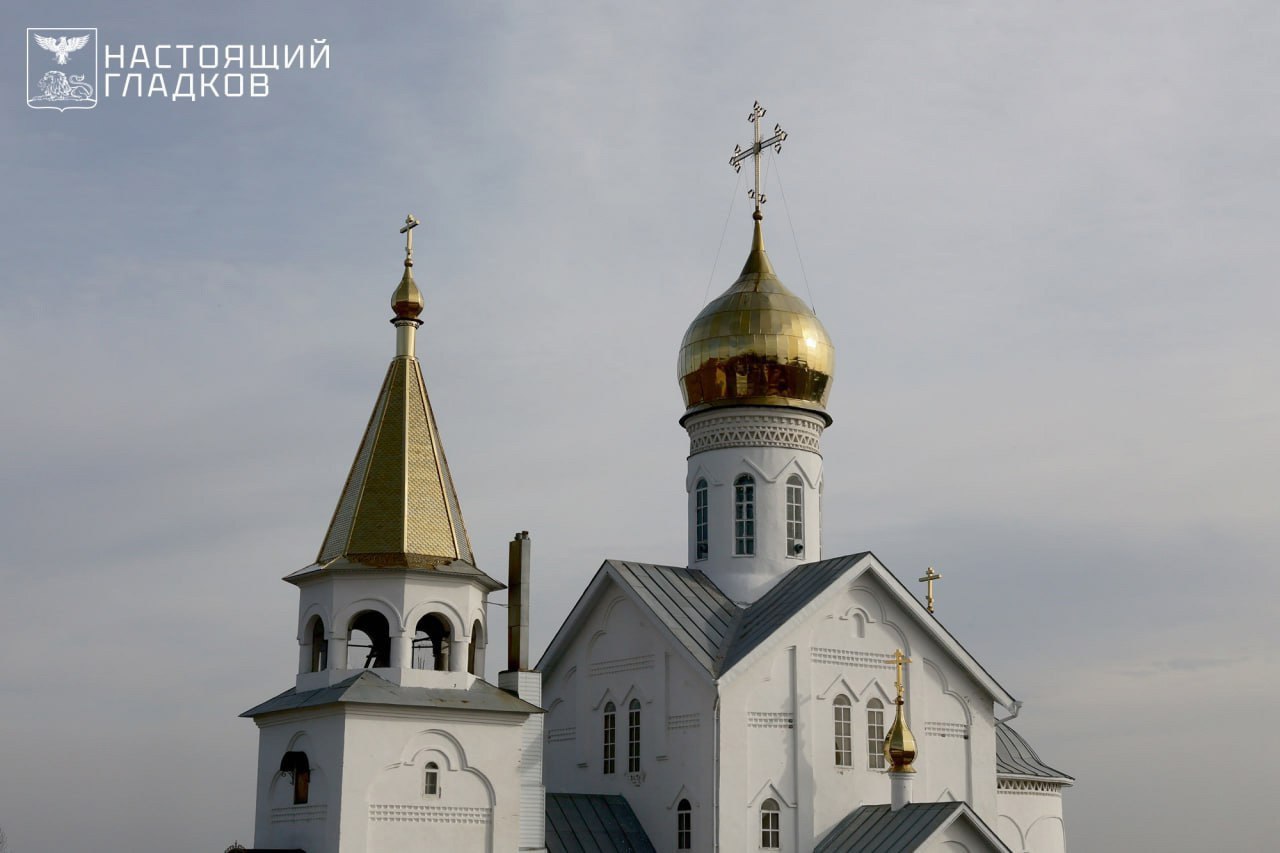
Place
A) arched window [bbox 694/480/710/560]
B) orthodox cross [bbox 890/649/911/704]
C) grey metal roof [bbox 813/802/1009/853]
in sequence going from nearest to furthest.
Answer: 1. grey metal roof [bbox 813/802/1009/853]
2. orthodox cross [bbox 890/649/911/704]
3. arched window [bbox 694/480/710/560]

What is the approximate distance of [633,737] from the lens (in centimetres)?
2097

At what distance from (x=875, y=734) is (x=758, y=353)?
5.28 m

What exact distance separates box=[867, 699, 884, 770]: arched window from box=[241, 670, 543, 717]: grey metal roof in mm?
4675

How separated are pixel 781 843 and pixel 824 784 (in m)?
0.92

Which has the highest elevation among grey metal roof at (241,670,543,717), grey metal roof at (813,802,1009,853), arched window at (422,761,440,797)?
grey metal roof at (241,670,543,717)

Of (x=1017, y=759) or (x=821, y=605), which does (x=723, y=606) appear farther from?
(x=1017, y=759)

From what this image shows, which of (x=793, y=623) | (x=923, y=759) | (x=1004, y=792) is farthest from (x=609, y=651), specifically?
(x=1004, y=792)

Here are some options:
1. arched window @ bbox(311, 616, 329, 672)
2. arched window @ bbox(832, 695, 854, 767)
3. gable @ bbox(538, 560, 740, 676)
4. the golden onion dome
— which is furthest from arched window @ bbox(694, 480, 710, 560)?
arched window @ bbox(311, 616, 329, 672)

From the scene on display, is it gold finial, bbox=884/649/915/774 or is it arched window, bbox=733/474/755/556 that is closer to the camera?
gold finial, bbox=884/649/915/774

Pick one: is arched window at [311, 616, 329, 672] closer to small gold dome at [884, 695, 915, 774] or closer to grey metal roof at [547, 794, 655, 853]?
grey metal roof at [547, 794, 655, 853]

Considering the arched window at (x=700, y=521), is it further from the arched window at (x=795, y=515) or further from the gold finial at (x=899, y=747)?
the gold finial at (x=899, y=747)

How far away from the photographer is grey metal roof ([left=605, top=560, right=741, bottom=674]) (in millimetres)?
20297

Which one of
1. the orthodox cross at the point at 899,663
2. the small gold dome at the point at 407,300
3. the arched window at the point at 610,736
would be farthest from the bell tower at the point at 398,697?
the orthodox cross at the point at 899,663

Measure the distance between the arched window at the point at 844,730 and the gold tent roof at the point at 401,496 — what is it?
4880 millimetres
